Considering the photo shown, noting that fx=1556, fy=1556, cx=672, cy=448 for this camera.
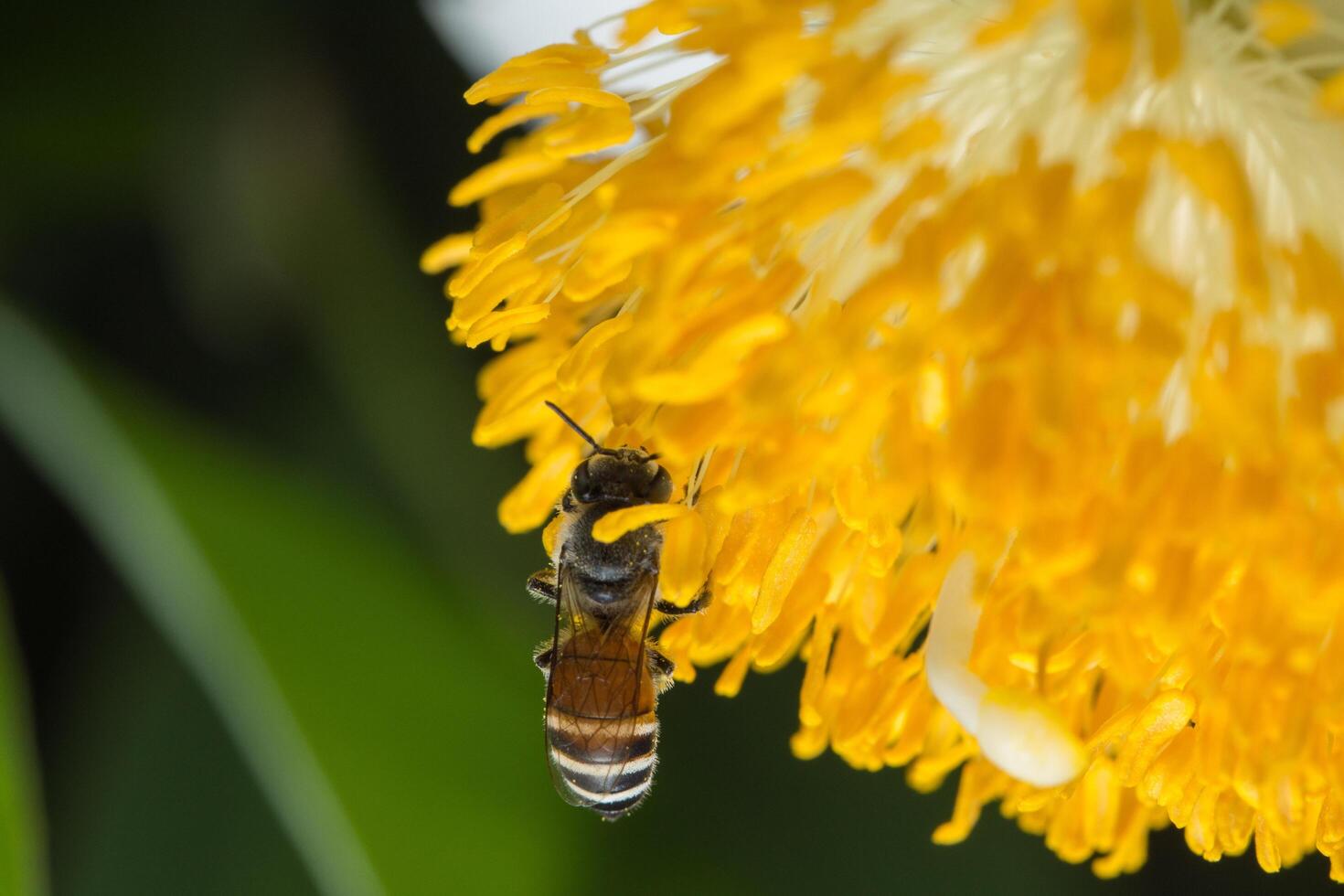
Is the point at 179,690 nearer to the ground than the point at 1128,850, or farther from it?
farther from it

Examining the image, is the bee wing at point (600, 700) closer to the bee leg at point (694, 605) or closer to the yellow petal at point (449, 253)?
the bee leg at point (694, 605)

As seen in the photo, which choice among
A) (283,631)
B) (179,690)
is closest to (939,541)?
(283,631)

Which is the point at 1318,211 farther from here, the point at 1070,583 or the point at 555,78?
the point at 555,78

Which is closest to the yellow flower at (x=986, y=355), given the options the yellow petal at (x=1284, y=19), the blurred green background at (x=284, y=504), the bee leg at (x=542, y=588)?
the yellow petal at (x=1284, y=19)

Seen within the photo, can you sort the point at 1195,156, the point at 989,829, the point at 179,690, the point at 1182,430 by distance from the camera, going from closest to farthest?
1. the point at 1195,156
2. the point at 1182,430
3. the point at 179,690
4. the point at 989,829

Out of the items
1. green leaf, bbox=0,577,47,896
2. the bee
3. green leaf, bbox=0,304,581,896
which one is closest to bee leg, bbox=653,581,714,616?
the bee
